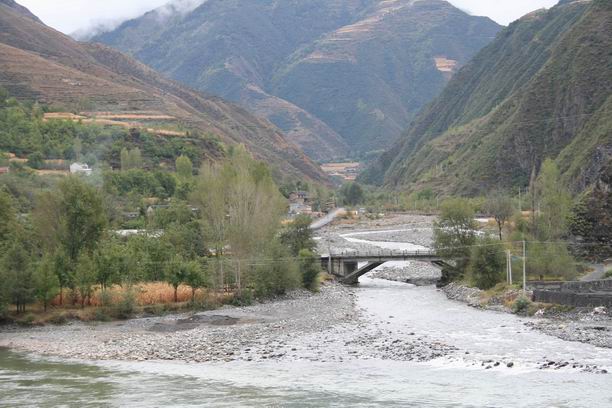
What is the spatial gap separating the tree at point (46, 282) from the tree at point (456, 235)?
4027 cm

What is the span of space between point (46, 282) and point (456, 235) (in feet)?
138

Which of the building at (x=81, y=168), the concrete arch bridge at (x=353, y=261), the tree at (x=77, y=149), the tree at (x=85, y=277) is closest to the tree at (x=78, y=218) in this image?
the tree at (x=85, y=277)

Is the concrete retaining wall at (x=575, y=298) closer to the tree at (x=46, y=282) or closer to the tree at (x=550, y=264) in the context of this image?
the tree at (x=550, y=264)

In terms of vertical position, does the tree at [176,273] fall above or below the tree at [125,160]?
below

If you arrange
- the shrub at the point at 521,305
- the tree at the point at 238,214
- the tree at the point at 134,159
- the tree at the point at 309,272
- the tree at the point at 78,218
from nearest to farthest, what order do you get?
the shrub at the point at 521,305
the tree at the point at 78,218
the tree at the point at 238,214
the tree at the point at 309,272
the tree at the point at 134,159

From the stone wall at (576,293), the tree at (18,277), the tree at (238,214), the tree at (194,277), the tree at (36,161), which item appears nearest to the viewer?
the stone wall at (576,293)

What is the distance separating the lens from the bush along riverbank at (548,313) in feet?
165

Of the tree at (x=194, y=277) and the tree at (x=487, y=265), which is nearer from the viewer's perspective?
the tree at (x=194, y=277)

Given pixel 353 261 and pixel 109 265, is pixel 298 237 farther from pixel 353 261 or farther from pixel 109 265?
pixel 109 265

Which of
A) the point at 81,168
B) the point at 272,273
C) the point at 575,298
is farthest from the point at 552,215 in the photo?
the point at 81,168

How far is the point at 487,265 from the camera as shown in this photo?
7800 cm

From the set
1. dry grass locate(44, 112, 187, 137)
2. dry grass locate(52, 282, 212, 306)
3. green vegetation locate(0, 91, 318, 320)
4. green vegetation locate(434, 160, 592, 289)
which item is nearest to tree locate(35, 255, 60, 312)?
green vegetation locate(0, 91, 318, 320)

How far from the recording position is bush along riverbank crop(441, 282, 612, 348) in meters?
50.4

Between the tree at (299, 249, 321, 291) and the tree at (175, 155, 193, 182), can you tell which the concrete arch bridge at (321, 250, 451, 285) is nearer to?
the tree at (299, 249, 321, 291)
